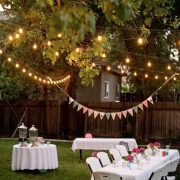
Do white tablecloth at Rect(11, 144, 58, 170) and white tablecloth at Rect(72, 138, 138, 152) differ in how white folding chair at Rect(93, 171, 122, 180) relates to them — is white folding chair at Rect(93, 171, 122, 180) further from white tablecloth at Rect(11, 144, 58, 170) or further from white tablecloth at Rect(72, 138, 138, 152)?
white tablecloth at Rect(72, 138, 138, 152)

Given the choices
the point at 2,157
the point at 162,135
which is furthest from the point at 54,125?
the point at 2,157

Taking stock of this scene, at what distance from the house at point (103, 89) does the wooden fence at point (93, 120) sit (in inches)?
123

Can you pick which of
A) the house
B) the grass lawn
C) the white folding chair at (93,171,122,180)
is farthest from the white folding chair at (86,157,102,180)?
the house

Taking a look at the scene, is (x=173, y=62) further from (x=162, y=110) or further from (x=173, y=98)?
(x=173, y=98)

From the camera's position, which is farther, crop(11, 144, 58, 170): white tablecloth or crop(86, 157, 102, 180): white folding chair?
crop(11, 144, 58, 170): white tablecloth

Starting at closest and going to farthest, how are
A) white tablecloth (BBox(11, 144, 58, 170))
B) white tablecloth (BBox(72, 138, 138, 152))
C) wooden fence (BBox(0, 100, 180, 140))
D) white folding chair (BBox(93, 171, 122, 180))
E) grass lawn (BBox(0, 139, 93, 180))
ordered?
white folding chair (BBox(93, 171, 122, 180)), grass lawn (BBox(0, 139, 93, 180)), white tablecloth (BBox(11, 144, 58, 170)), white tablecloth (BBox(72, 138, 138, 152)), wooden fence (BBox(0, 100, 180, 140))

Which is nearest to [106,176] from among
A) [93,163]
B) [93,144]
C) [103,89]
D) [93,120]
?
[93,163]

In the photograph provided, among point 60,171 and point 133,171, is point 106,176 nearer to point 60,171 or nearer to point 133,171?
point 133,171

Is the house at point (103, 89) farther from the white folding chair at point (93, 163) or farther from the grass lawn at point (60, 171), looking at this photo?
the white folding chair at point (93, 163)

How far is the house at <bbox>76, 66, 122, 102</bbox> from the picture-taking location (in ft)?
80.1

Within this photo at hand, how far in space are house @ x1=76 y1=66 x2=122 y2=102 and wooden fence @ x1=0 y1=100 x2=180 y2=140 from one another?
312 cm

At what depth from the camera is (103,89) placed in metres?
25.2

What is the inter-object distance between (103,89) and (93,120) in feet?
19.6

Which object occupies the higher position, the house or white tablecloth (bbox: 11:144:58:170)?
the house
